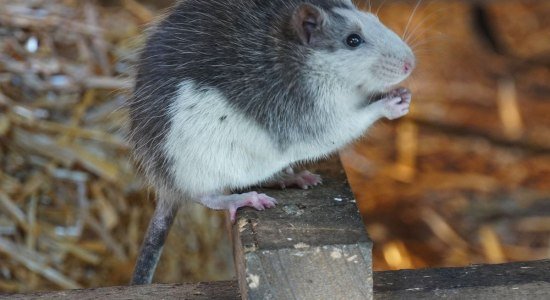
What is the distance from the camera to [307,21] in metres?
2.26

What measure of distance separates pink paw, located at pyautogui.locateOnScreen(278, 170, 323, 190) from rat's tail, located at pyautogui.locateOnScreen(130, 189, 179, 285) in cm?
32

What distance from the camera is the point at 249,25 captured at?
2.27m

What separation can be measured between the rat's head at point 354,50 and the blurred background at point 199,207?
19.6 inches

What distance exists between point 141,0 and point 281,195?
6.67ft

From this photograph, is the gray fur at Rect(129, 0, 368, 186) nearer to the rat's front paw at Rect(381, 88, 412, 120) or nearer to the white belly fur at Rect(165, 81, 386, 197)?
the white belly fur at Rect(165, 81, 386, 197)

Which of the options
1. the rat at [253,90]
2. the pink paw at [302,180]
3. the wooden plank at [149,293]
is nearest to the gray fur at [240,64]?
the rat at [253,90]

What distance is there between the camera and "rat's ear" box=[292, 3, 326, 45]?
2.21 meters

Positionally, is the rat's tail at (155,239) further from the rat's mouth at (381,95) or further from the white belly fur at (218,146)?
the rat's mouth at (381,95)

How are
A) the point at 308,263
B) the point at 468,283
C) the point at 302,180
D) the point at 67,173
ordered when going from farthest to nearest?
the point at 67,173 < the point at 302,180 < the point at 468,283 < the point at 308,263

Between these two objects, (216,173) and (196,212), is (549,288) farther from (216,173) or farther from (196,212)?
(196,212)

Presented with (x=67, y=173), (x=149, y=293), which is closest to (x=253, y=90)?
(x=149, y=293)

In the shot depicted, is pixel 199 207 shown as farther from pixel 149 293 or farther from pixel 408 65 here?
pixel 149 293

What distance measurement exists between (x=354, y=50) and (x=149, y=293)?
0.79 meters

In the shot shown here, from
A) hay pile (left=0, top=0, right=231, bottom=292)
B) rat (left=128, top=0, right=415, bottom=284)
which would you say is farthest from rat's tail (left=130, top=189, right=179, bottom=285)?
hay pile (left=0, top=0, right=231, bottom=292)
